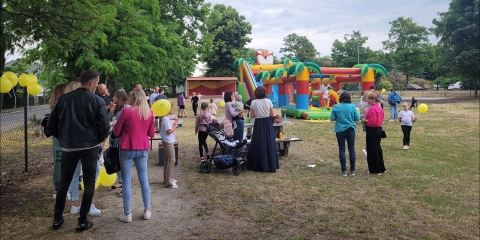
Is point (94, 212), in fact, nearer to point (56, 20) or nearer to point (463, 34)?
point (56, 20)

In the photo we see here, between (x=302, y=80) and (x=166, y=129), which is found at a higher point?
(x=302, y=80)

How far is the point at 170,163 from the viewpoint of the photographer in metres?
6.41

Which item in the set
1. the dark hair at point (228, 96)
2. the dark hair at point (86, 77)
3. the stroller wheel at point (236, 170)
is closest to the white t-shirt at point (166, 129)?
the stroller wheel at point (236, 170)

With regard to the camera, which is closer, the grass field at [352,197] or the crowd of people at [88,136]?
the crowd of people at [88,136]

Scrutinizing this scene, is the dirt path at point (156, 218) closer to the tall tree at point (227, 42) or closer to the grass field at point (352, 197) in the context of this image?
the grass field at point (352, 197)

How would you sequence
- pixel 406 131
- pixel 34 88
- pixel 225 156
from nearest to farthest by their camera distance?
pixel 34 88 → pixel 225 156 → pixel 406 131

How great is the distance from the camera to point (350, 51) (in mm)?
57844

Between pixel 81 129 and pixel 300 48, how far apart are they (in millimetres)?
62337

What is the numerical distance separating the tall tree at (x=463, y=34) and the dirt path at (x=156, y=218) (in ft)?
133

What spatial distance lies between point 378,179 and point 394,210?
74.1 inches

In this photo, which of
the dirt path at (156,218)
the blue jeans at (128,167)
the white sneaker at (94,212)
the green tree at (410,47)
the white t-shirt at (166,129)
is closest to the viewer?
the dirt path at (156,218)

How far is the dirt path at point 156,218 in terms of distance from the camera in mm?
4496

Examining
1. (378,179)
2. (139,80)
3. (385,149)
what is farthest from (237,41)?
(378,179)

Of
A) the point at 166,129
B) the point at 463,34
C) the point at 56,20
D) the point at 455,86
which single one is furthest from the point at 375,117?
the point at 455,86
